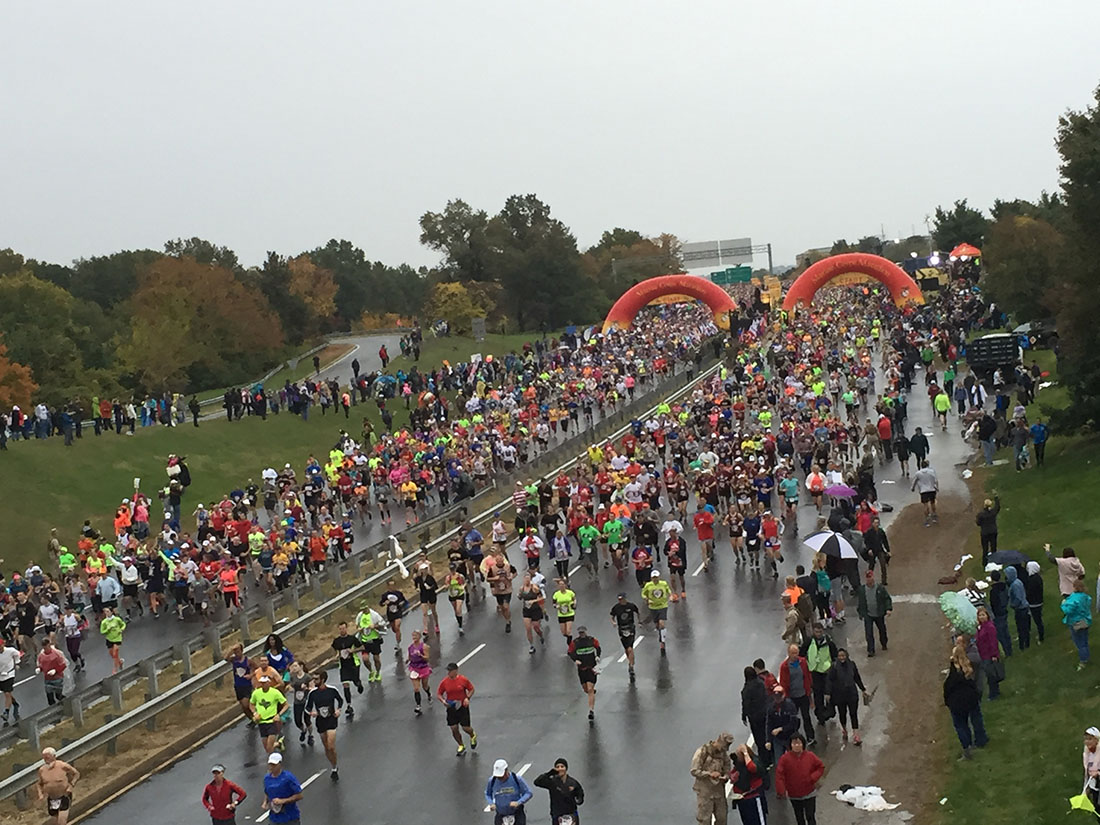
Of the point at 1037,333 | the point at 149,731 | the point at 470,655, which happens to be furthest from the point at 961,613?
the point at 1037,333

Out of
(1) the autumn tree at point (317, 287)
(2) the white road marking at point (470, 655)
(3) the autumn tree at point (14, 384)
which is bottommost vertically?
(2) the white road marking at point (470, 655)

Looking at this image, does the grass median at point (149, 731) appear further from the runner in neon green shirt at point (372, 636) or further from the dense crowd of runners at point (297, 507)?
the runner in neon green shirt at point (372, 636)

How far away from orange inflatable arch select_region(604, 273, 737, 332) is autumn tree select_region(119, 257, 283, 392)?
25.4 metres

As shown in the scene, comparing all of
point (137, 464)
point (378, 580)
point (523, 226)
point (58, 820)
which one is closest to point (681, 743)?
point (58, 820)

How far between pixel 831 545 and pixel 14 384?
50.9m

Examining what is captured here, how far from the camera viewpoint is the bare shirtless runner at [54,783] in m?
15.0

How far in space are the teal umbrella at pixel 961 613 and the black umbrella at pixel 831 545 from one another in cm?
435

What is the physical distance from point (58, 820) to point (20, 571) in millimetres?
21555

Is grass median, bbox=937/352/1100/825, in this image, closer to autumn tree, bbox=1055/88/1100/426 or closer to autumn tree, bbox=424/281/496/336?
autumn tree, bbox=1055/88/1100/426

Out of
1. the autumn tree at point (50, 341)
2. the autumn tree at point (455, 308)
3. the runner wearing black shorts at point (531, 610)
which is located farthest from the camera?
the autumn tree at point (455, 308)

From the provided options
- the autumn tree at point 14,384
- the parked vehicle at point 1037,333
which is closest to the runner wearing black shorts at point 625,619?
the parked vehicle at point 1037,333

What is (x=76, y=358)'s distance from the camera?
7075cm

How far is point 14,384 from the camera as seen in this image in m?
60.6

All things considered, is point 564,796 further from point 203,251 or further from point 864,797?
point 203,251
